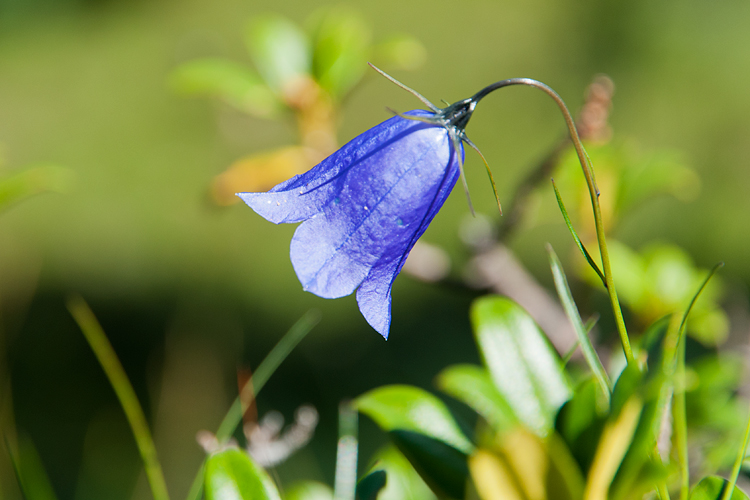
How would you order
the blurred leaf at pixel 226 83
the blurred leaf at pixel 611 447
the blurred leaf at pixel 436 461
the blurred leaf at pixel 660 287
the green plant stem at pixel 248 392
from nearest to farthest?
the blurred leaf at pixel 611 447, the blurred leaf at pixel 436 461, the green plant stem at pixel 248 392, the blurred leaf at pixel 660 287, the blurred leaf at pixel 226 83

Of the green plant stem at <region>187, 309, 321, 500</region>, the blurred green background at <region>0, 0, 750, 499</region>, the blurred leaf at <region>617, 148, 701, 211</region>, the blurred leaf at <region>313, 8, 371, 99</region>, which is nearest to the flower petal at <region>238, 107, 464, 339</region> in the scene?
the green plant stem at <region>187, 309, 321, 500</region>

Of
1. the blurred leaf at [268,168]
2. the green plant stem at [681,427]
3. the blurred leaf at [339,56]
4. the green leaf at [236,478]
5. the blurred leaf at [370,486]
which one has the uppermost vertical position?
the blurred leaf at [339,56]

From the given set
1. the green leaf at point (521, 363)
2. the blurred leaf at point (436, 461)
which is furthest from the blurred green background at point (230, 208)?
the blurred leaf at point (436, 461)

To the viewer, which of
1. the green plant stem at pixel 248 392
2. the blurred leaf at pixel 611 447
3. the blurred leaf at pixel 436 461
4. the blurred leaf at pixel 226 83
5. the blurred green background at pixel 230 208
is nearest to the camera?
the blurred leaf at pixel 611 447

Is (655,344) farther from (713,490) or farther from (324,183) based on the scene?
(324,183)

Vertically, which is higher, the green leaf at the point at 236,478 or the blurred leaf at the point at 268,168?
the blurred leaf at the point at 268,168

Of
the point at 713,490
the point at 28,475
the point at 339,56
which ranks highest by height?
the point at 339,56

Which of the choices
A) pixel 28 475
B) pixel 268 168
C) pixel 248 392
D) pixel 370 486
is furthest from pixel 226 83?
pixel 370 486

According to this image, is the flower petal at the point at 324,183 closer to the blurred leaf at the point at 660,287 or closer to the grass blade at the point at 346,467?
the grass blade at the point at 346,467

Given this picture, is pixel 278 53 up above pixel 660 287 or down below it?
above
